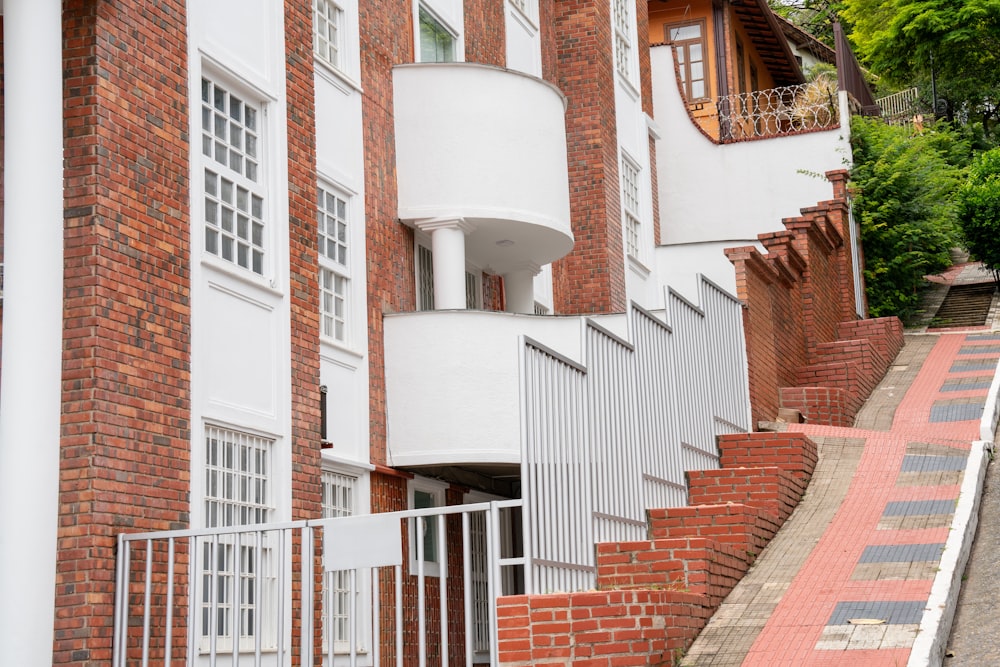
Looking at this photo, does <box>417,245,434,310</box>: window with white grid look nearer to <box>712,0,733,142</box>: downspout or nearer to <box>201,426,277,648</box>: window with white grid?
<box>201,426,277,648</box>: window with white grid

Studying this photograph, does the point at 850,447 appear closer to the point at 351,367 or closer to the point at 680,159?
the point at 351,367

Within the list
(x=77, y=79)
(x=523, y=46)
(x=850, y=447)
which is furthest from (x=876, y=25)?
(x=77, y=79)

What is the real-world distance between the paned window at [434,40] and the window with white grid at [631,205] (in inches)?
234

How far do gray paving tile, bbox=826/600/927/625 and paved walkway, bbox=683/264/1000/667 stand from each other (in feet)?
0.03

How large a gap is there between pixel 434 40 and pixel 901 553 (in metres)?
8.66

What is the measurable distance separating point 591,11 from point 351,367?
10.00 m

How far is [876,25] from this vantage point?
44.9m

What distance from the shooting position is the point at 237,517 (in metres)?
10.8

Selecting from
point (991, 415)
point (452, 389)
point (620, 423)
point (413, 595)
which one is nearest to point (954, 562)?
point (620, 423)

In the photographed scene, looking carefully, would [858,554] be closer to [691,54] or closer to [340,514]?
[340,514]

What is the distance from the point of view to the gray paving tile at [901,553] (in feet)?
41.0

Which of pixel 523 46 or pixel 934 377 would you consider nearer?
pixel 523 46

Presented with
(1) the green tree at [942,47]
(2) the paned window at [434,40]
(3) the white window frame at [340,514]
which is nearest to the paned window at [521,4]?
(2) the paned window at [434,40]

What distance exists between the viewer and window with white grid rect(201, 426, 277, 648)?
34.0ft
